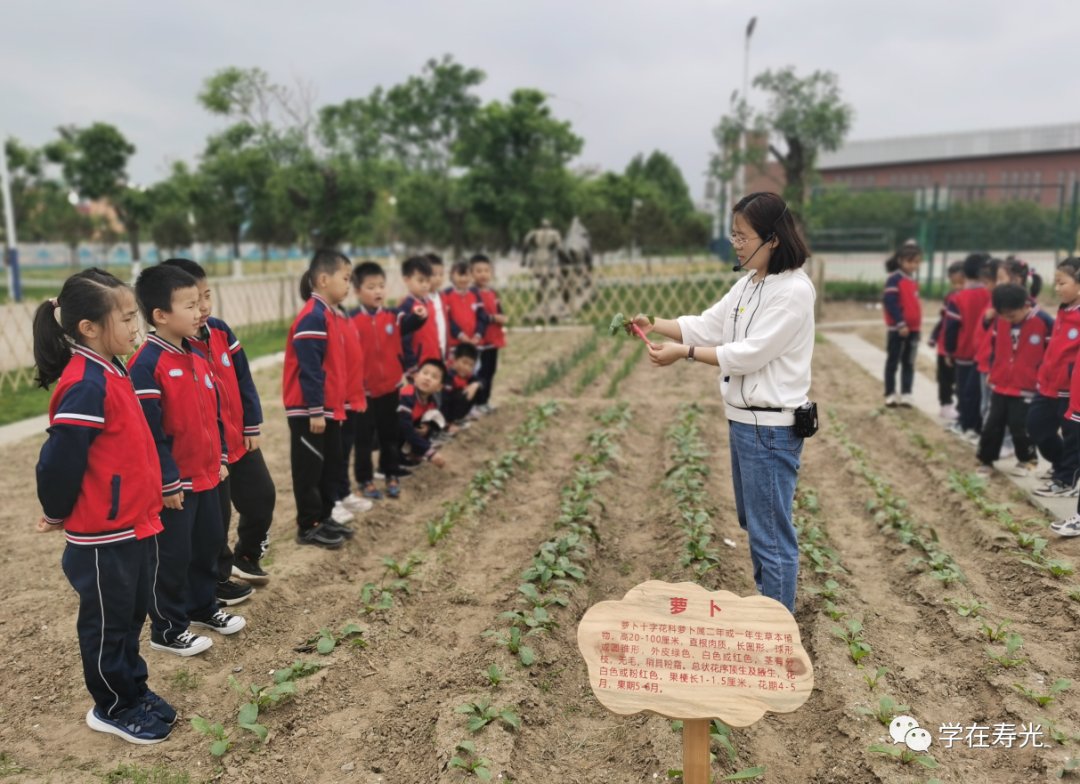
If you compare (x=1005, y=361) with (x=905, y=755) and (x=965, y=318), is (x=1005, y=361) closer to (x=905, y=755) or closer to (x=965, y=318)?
(x=965, y=318)

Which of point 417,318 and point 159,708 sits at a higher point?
point 417,318

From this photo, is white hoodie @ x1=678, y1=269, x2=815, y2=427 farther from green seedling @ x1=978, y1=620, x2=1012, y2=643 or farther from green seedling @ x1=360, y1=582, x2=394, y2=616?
green seedling @ x1=360, y1=582, x2=394, y2=616

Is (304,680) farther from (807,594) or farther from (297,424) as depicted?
(807,594)

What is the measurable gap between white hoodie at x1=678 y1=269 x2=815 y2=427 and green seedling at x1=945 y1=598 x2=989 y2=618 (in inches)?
58.9

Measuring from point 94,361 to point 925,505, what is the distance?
5.32 metres

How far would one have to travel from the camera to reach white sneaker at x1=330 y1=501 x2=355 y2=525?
516 cm

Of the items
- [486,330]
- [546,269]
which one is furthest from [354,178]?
[486,330]

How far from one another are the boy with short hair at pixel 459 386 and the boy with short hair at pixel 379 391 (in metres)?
0.89

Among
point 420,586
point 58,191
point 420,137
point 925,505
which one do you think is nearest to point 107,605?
point 420,586

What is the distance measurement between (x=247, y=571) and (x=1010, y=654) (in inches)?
148

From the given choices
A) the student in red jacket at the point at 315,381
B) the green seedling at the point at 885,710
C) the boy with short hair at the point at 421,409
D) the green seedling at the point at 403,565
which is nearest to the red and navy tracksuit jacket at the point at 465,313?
the boy with short hair at the point at 421,409

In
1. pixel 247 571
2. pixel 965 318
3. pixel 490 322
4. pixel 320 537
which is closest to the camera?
pixel 247 571

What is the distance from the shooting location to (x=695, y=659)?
7.36 feet

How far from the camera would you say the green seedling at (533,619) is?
3.61 m
